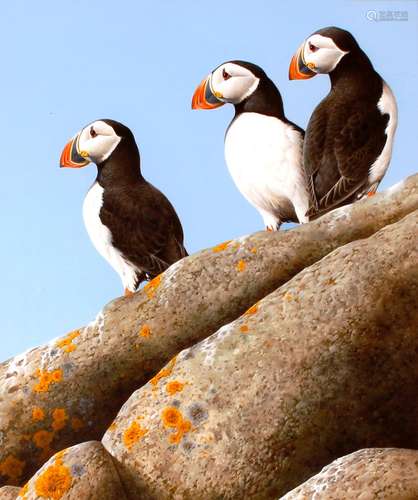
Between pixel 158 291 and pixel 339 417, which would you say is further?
pixel 158 291

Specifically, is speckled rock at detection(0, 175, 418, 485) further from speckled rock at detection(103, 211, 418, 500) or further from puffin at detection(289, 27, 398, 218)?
puffin at detection(289, 27, 398, 218)

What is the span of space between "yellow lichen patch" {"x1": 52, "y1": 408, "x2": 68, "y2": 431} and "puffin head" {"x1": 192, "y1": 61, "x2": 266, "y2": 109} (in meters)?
2.80

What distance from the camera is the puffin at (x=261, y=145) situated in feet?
20.8

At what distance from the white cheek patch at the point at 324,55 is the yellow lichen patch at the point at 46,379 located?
9.68 ft

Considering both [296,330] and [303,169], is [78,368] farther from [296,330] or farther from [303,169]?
[303,169]

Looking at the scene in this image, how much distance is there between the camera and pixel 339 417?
3.97 meters

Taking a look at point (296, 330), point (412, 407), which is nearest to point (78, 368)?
point (296, 330)

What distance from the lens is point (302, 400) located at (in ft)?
13.0

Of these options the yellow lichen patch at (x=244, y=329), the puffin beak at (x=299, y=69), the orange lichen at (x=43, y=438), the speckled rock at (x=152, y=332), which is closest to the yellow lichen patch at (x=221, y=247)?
the speckled rock at (x=152, y=332)

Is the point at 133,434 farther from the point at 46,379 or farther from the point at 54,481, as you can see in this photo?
the point at 46,379

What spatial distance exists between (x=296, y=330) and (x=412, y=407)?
0.64m

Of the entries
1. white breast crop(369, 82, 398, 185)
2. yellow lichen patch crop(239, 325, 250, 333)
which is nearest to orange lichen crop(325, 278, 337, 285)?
yellow lichen patch crop(239, 325, 250, 333)

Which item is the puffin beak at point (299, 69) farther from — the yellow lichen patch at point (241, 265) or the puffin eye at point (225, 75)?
the yellow lichen patch at point (241, 265)

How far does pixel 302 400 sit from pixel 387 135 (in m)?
2.77
